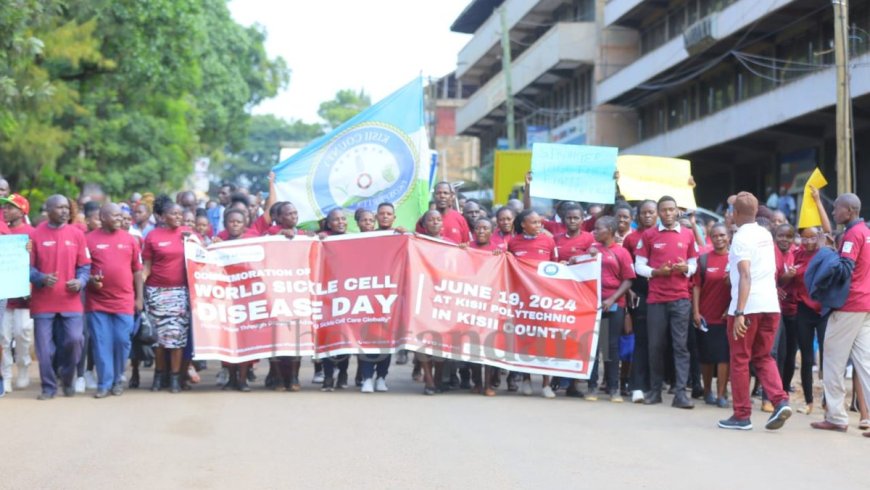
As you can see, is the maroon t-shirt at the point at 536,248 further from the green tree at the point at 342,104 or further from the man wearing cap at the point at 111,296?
the green tree at the point at 342,104

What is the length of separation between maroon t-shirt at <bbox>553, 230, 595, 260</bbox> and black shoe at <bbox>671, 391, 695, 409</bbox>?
1.83 meters

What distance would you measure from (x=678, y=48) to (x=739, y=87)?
2.30 metres

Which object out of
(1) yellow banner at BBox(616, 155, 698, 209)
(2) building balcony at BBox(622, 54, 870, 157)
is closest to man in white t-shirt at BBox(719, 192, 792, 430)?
(1) yellow banner at BBox(616, 155, 698, 209)

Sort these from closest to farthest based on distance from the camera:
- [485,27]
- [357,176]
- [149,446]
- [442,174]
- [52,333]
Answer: [149,446]
[52,333]
[357,176]
[485,27]
[442,174]

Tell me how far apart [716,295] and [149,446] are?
237 inches

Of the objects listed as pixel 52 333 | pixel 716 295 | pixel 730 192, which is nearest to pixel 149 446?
pixel 52 333

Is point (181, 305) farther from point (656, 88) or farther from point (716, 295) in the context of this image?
point (656, 88)

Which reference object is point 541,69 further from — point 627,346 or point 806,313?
point 806,313

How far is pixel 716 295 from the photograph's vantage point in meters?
12.5

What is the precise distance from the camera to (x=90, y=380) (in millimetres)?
13398

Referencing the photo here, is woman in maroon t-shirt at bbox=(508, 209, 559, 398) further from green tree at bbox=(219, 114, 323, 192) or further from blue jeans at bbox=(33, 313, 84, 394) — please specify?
green tree at bbox=(219, 114, 323, 192)

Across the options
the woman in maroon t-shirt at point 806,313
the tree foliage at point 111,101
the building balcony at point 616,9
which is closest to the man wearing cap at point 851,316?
the woman in maroon t-shirt at point 806,313

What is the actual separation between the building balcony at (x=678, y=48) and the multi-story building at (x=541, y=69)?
150 cm

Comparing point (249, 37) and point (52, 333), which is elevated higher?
point (249, 37)
